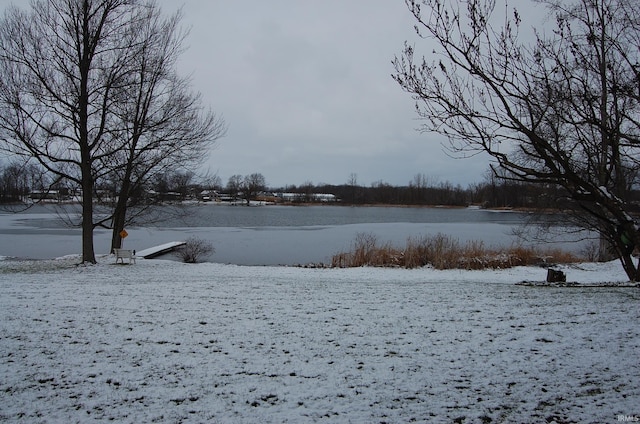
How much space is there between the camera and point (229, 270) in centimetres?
1447

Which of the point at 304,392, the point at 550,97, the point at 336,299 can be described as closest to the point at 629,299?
the point at 550,97

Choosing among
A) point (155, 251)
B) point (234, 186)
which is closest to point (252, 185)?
point (234, 186)

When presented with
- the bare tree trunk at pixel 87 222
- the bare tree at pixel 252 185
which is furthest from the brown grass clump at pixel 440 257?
Result: the bare tree at pixel 252 185

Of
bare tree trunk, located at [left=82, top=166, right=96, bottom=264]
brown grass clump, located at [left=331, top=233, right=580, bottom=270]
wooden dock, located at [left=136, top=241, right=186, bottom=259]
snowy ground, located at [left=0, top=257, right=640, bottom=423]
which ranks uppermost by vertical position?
bare tree trunk, located at [left=82, top=166, right=96, bottom=264]

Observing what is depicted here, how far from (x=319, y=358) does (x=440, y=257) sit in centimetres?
1377

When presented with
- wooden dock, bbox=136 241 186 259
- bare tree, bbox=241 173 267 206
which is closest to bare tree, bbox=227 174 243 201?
bare tree, bbox=241 173 267 206

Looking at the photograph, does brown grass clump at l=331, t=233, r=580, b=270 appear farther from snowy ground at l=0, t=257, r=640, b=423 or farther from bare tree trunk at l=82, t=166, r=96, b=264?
snowy ground at l=0, t=257, r=640, b=423

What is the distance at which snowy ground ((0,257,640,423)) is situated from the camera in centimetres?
374

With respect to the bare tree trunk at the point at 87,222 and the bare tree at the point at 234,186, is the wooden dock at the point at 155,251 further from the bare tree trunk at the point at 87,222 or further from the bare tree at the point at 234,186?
the bare tree at the point at 234,186

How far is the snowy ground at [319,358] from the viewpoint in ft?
12.3

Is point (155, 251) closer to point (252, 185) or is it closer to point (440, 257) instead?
point (440, 257)

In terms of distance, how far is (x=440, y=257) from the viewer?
17.7m

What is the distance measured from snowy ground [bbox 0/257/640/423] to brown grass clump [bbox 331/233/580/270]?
952 cm

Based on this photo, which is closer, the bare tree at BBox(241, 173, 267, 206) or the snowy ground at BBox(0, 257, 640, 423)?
the snowy ground at BBox(0, 257, 640, 423)
